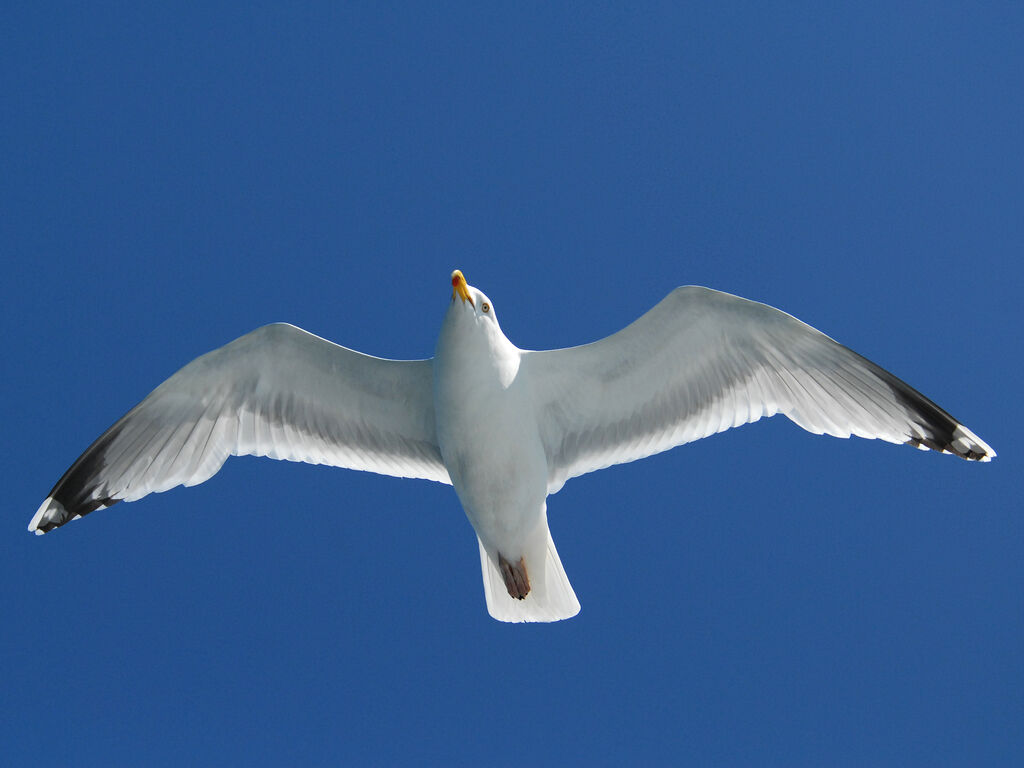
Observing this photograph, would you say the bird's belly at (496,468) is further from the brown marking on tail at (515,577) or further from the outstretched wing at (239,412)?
the outstretched wing at (239,412)

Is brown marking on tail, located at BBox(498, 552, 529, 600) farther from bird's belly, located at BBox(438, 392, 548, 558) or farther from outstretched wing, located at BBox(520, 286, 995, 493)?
outstretched wing, located at BBox(520, 286, 995, 493)

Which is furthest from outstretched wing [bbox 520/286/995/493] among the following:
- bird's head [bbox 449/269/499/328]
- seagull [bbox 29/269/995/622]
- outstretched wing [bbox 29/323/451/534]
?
outstretched wing [bbox 29/323/451/534]

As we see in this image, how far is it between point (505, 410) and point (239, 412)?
1494 mm

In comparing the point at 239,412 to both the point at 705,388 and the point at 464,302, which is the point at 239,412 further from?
the point at 705,388

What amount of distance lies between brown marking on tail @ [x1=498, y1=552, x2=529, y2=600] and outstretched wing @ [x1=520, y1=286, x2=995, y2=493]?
0.49 m

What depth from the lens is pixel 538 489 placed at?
16.0 feet

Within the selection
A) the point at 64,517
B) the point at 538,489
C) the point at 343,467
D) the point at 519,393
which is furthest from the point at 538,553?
the point at 64,517

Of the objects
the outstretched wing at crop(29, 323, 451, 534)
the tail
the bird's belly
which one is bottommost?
the tail

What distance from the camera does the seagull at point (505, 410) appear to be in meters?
4.71

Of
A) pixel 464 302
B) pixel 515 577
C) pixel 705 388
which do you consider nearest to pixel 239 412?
pixel 464 302

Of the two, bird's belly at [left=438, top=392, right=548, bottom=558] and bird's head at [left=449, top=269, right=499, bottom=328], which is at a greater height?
bird's head at [left=449, top=269, right=499, bottom=328]

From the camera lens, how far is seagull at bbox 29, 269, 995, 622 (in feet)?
15.5

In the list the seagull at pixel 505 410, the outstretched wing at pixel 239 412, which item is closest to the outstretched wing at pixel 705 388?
the seagull at pixel 505 410

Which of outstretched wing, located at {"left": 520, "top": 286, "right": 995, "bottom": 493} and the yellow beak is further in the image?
outstretched wing, located at {"left": 520, "top": 286, "right": 995, "bottom": 493}
